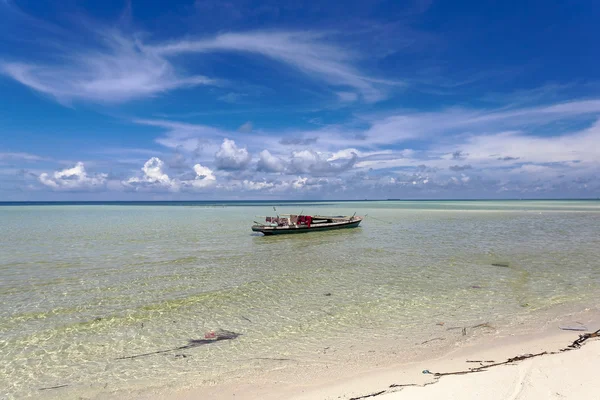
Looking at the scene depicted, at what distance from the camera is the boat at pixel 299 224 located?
36.9 meters

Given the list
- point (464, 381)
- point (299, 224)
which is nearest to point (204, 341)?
point (464, 381)

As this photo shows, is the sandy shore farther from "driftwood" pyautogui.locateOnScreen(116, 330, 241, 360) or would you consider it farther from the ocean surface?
"driftwood" pyautogui.locateOnScreen(116, 330, 241, 360)

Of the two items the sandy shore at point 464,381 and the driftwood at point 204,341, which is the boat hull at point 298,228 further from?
the sandy shore at point 464,381

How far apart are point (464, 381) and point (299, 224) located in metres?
33.2

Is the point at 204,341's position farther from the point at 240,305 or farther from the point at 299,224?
the point at 299,224

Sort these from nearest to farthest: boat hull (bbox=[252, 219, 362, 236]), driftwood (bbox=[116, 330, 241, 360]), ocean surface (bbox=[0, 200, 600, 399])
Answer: ocean surface (bbox=[0, 200, 600, 399]) → driftwood (bbox=[116, 330, 241, 360]) → boat hull (bbox=[252, 219, 362, 236])

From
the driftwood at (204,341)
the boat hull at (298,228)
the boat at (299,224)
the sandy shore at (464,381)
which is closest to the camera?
the sandy shore at (464,381)

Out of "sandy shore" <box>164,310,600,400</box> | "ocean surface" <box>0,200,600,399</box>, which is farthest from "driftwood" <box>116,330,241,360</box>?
"sandy shore" <box>164,310,600,400</box>

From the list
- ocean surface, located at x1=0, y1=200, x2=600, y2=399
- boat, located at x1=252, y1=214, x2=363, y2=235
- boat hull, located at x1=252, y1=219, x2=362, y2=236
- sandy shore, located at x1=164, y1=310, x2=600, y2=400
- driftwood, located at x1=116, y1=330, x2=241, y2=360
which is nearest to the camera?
sandy shore, located at x1=164, y1=310, x2=600, y2=400

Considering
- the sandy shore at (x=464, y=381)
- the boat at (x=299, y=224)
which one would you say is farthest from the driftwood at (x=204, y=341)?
the boat at (x=299, y=224)

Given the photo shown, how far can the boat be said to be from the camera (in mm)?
36875

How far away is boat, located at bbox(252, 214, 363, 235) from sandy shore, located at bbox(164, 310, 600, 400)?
28992 mm

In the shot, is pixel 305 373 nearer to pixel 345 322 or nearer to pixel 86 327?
pixel 345 322

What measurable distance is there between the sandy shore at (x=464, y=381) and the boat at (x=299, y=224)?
A: 95.1 feet
